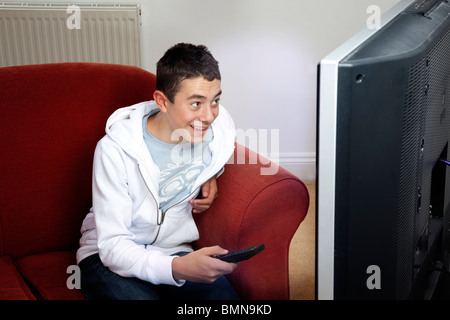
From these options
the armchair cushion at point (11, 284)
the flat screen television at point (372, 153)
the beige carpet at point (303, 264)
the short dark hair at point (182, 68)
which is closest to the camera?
the flat screen television at point (372, 153)

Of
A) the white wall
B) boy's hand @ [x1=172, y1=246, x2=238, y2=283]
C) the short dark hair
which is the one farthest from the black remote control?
the white wall

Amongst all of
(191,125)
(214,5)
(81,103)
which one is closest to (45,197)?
(81,103)

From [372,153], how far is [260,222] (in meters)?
0.54

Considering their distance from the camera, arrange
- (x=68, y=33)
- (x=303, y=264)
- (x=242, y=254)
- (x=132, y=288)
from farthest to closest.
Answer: (x=68, y=33)
(x=303, y=264)
(x=132, y=288)
(x=242, y=254)

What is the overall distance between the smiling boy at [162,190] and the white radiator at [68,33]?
4.45ft

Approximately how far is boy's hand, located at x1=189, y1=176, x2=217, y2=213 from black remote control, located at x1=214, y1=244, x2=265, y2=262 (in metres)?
0.23

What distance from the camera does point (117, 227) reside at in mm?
1038

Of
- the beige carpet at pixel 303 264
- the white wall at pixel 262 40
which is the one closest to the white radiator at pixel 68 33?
the white wall at pixel 262 40

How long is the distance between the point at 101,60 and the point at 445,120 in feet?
6.45

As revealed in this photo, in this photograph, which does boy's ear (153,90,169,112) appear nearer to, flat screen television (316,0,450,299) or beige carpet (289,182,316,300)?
flat screen television (316,0,450,299)

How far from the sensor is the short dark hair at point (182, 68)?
1.08 m

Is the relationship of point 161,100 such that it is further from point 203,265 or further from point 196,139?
point 203,265

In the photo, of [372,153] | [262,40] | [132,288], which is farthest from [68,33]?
[372,153]

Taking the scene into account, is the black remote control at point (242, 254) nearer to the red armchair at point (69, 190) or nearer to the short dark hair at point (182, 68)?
the red armchair at point (69, 190)
